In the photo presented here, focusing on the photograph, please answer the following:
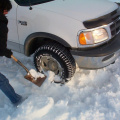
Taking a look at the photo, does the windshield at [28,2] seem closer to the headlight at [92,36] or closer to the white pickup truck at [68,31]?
the white pickup truck at [68,31]

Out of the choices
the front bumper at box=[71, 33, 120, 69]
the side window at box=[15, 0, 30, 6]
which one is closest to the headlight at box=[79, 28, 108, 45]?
the front bumper at box=[71, 33, 120, 69]

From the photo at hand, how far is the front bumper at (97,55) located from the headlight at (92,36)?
130 mm

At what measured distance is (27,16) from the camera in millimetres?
2344

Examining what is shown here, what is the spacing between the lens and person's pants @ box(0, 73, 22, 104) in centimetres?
194

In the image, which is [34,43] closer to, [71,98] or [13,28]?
[13,28]

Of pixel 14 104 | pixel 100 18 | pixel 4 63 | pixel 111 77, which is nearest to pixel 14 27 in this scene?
pixel 4 63

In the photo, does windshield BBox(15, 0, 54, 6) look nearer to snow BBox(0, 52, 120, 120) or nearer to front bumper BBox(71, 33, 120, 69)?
front bumper BBox(71, 33, 120, 69)

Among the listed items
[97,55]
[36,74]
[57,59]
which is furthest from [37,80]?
[97,55]

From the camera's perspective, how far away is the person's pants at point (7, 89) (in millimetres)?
1943

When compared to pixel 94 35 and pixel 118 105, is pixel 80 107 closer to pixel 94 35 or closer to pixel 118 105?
pixel 118 105

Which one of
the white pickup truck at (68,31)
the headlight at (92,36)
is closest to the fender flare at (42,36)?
the white pickup truck at (68,31)

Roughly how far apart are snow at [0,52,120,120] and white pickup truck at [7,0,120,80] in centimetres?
32

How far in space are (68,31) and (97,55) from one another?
56cm

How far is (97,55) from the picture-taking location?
2.15 m
